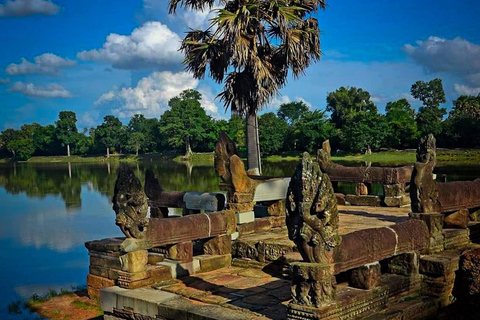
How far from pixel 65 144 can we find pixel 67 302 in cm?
9976

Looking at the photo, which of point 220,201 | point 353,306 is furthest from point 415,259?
point 220,201

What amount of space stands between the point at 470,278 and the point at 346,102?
67.5m

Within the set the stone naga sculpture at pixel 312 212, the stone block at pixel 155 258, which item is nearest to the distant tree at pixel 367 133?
the stone block at pixel 155 258

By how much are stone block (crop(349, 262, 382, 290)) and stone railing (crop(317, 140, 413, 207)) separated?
19.3 ft

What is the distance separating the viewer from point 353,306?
5180 millimetres

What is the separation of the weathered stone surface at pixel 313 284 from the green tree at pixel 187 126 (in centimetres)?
6799

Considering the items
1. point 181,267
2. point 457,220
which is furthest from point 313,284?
point 457,220

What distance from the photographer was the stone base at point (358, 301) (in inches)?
189

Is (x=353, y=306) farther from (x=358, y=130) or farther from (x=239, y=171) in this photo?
(x=358, y=130)

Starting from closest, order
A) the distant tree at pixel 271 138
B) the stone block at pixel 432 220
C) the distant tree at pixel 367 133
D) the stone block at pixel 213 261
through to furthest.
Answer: the stone block at pixel 432 220 → the stone block at pixel 213 261 → the distant tree at pixel 367 133 → the distant tree at pixel 271 138

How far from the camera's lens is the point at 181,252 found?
7.50 meters

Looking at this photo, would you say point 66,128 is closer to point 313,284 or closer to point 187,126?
point 187,126

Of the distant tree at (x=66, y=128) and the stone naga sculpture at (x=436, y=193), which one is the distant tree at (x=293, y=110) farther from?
the stone naga sculpture at (x=436, y=193)

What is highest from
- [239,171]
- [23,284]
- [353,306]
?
[239,171]
